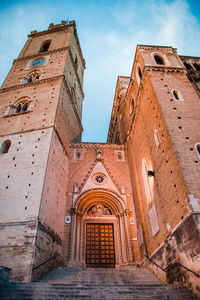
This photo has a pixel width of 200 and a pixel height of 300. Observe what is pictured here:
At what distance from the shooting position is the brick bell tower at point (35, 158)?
8883 mm

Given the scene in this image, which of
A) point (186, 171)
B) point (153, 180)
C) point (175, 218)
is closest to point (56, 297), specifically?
point (175, 218)

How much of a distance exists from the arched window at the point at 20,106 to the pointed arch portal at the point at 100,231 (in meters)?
8.15

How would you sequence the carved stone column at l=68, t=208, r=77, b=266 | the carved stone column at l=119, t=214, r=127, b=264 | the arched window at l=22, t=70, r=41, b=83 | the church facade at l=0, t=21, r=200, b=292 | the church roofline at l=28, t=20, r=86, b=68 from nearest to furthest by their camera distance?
the church facade at l=0, t=21, r=200, b=292 < the carved stone column at l=68, t=208, r=77, b=266 < the carved stone column at l=119, t=214, r=127, b=264 < the arched window at l=22, t=70, r=41, b=83 < the church roofline at l=28, t=20, r=86, b=68

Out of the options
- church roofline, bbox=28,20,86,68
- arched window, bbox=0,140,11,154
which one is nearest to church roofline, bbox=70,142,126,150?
arched window, bbox=0,140,11,154

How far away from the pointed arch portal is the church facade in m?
0.06

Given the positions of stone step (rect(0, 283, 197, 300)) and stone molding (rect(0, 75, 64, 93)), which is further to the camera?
stone molding (rect(0, 75, 64, 93))

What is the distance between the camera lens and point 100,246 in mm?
12719

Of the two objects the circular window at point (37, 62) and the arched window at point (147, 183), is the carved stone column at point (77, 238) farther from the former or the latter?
the circular window at point (37, 62)

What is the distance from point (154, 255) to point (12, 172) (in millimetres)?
8511

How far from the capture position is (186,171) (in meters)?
8.15

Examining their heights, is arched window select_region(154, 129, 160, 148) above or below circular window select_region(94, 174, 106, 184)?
below

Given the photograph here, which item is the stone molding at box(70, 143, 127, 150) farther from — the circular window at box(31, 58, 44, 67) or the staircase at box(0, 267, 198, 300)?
the staircase at box(0, 267, 198, 300)

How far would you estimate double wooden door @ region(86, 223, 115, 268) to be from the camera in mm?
12145

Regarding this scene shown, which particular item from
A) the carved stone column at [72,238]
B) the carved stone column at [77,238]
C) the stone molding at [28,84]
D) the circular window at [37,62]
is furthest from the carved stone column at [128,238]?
the circular window at [37,62]
